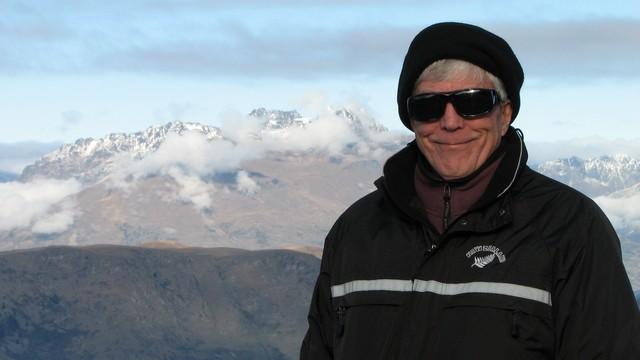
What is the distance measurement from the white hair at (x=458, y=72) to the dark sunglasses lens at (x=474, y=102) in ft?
0.37

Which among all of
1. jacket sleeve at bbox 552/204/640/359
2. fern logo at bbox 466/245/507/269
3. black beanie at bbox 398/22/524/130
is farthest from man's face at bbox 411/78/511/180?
jacket sleeve at bbox 552/204/640/359

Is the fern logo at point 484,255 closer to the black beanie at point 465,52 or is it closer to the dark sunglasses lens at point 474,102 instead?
the dark sunglasses lens at point 474,102

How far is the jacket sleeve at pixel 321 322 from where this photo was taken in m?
7.99

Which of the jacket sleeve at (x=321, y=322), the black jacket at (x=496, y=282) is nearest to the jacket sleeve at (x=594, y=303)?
the black jacket at (x=496, y=282)

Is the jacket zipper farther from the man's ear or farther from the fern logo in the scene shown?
the man's ear

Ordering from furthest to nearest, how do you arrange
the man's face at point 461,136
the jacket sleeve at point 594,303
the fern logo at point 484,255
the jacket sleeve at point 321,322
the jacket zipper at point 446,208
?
the jacket sleeve at point 321,322 → the man's face at point 461,136 → the jacket zipper at point 446,208 → the fern logo at point 484,255 → the jacket sleeve at point 594,303

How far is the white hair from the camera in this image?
7.52 metres

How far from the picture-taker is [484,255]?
7098 mm

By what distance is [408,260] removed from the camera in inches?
292

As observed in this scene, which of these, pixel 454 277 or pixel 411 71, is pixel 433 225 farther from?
pixel 411 71

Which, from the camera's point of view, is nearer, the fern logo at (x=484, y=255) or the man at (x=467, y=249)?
the man at (x=467, y=249)

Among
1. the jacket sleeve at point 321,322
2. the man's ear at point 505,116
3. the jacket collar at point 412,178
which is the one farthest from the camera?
the jacket sleeve at point 321,322

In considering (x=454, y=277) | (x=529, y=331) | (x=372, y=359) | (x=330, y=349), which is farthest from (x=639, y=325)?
(x=330, y=349)

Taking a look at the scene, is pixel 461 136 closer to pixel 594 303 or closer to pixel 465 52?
pixel 465 52
